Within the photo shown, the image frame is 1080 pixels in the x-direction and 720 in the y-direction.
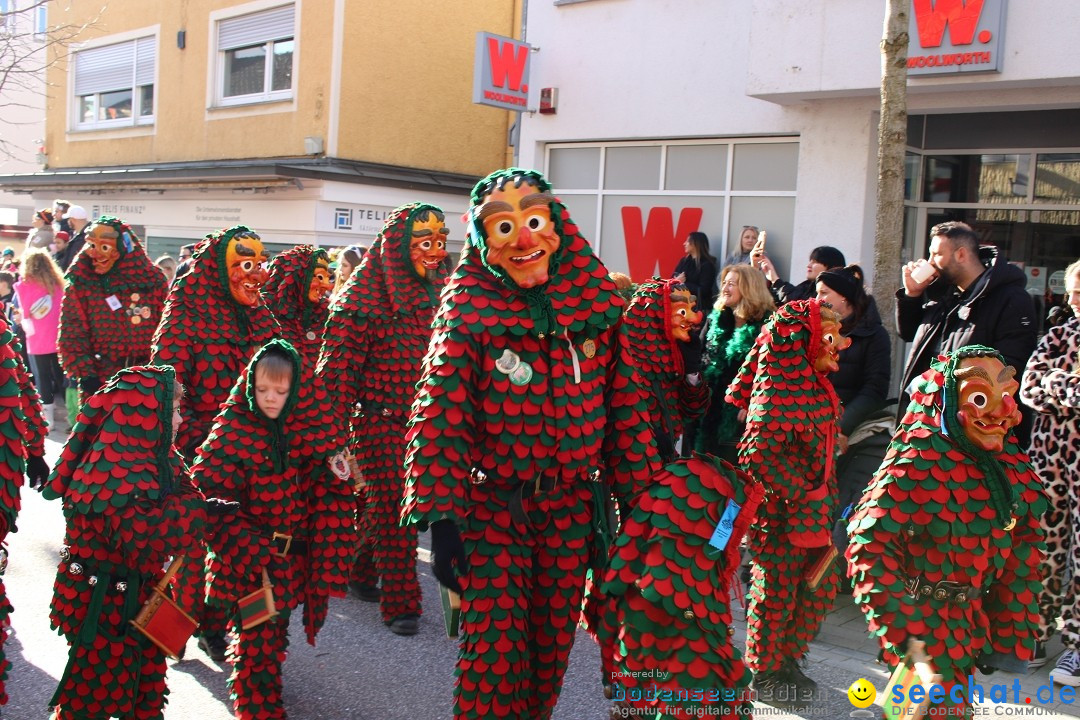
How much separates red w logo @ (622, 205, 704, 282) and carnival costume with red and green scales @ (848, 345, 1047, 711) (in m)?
8.33

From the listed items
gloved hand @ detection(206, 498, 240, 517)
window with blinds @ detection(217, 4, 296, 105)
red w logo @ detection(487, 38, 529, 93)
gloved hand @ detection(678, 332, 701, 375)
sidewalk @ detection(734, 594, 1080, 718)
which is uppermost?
window with blinds @ detection(217, 4, 296, 105)

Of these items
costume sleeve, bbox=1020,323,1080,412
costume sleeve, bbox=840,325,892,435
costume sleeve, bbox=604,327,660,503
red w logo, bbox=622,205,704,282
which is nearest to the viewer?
costume sleeve, bbox=604,327,660,503

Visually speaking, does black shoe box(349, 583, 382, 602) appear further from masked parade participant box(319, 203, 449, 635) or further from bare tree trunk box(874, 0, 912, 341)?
bare tree trunk box(874, 0, 912, 341)

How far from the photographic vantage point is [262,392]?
4.35 metres

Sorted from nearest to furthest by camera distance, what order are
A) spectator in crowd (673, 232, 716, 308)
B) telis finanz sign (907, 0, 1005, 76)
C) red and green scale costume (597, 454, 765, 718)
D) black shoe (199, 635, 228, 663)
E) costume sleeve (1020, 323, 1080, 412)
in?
1. red and green scale costume (597, 454, 765, 718)
2. costume sleeve (1020, 323, 1080, 412)
3. black shoe (199, 635, 228, 663)
4. telis finanz sign (907, 0, 1005, 76)
5. spectator in crowd (673, 232, 716, 308)

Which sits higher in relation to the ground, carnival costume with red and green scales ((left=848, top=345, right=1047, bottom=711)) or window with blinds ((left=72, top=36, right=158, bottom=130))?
window with blinds ((left=72, top=36, right=158, bottom=130))

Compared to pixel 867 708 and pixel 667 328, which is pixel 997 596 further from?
pixel 667 328

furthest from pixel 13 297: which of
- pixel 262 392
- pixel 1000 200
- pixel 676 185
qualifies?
pixel 1000 200

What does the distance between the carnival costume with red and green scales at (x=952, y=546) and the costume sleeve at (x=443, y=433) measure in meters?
1.45

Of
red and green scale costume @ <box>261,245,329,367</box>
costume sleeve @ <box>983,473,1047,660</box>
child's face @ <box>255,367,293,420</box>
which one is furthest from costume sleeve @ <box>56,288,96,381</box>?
costume sleeve @ <box>983,473,1047,660</box>

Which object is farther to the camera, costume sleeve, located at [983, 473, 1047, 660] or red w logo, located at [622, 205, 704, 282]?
red w logo, located at [622, 205, 704, 282]

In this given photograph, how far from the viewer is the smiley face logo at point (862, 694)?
421cm

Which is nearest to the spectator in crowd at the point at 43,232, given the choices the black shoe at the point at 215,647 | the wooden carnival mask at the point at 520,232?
the black shoe at the point at 215,647

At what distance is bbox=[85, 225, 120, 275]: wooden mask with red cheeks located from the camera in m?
7.84
